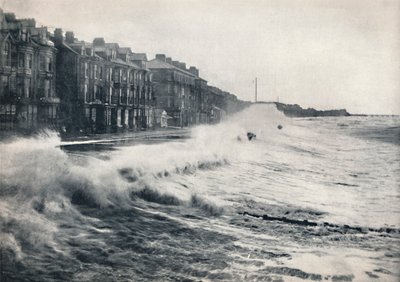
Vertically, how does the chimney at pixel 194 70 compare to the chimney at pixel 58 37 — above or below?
below

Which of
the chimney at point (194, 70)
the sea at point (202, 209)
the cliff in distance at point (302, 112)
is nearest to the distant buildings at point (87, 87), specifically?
the chimney at point (194, 70)

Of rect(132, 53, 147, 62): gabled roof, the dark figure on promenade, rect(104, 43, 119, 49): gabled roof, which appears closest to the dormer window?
rect(104, 43, 119, 49): gabled roof

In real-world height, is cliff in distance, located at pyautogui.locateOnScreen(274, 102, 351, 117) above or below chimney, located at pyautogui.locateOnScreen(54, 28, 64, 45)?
below

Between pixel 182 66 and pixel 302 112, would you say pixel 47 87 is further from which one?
pixel 302 112

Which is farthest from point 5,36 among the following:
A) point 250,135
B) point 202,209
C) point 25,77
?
point 250,135

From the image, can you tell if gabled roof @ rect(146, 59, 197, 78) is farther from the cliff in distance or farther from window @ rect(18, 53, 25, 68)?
window @ rect(18, 53, 25, 68)

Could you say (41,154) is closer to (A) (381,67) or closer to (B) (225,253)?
(B) (225,253)

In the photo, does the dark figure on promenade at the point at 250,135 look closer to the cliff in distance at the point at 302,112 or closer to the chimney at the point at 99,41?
the cliff in distance at the point at 302,112
